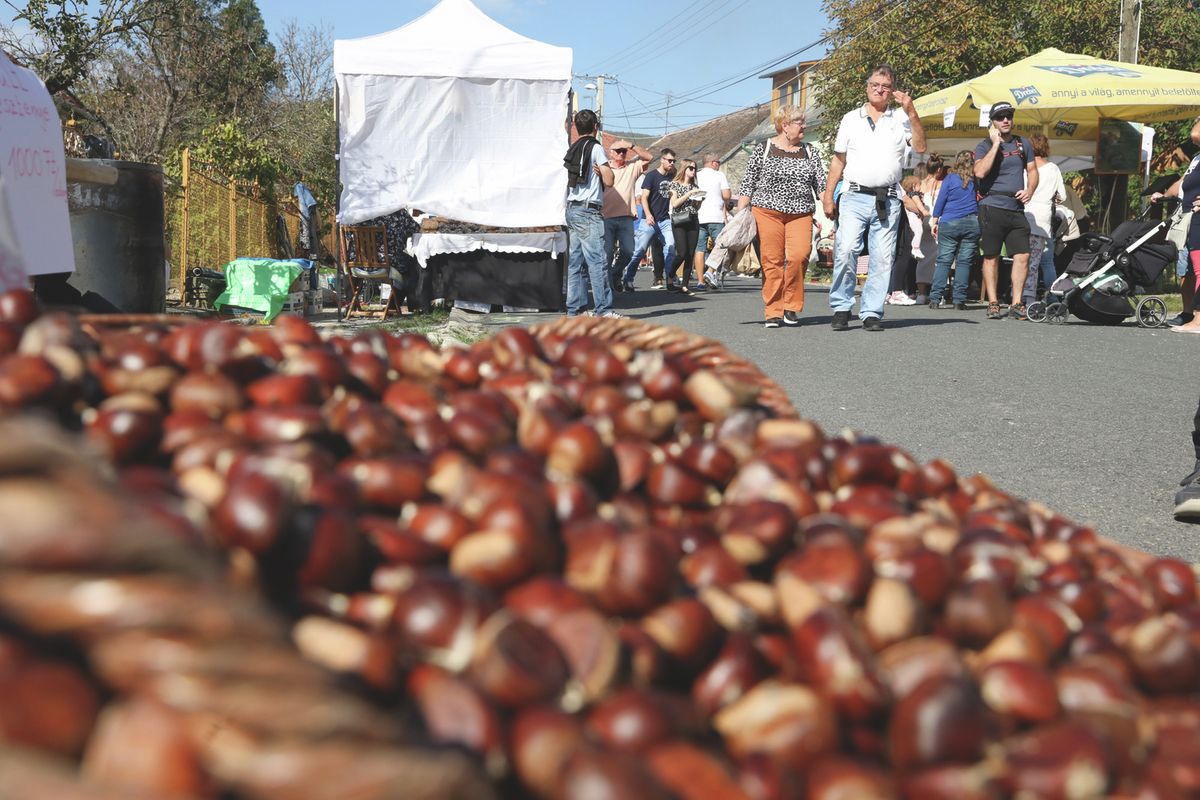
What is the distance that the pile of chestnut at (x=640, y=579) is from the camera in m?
0.90

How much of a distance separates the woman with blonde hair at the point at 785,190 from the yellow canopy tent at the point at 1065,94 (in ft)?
14.7

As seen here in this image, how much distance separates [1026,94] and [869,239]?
6.04m

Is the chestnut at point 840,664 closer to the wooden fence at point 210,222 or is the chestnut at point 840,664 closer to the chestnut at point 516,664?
the chestnut at point 516,664

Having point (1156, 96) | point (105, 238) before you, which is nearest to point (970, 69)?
point (1156, 96)

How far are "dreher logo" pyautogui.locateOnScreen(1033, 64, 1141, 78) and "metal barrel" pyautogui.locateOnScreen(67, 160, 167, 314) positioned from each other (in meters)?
11.8

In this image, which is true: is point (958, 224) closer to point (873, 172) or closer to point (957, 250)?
point (957, 250)

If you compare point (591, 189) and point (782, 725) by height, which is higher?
point (591, 189)

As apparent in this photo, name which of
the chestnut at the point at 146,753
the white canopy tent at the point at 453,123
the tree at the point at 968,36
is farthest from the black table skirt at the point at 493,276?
the tree at the point at 968,36

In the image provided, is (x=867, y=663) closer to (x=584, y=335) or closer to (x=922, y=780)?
(x=922, y=780)

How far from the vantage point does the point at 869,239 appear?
28.0 feet

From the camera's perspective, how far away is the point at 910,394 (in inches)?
240

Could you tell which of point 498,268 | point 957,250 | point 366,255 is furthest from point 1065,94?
point 366,255

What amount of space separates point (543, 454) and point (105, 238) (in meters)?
6.23

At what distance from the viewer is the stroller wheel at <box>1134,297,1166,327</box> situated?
10.1 m
